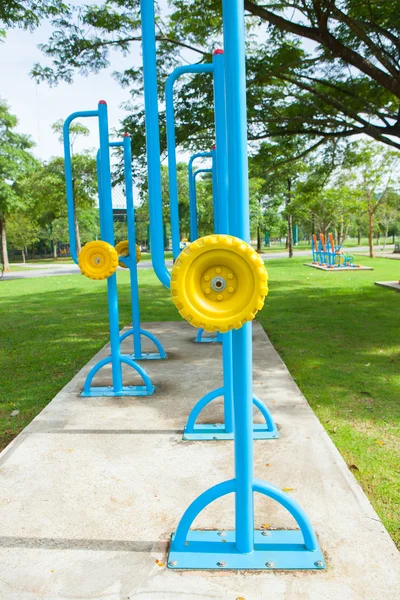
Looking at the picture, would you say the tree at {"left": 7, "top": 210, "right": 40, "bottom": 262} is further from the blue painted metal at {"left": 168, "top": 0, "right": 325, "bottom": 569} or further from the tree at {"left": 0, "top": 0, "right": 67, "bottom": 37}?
the blue painted metal at {"left": 168, "top": 0, "right": 325, "bottom": 569}

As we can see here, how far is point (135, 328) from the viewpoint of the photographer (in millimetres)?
5363

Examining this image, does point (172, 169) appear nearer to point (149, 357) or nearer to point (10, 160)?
point (149, 357)

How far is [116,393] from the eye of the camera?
439 centimetres

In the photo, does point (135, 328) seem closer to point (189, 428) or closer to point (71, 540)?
point (189, 428)

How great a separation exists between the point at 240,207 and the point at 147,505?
165cm

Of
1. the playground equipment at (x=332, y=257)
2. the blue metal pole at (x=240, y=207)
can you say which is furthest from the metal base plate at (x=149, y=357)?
the playground equipment at (x=332, y=257)

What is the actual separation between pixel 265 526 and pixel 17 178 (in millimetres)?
23606

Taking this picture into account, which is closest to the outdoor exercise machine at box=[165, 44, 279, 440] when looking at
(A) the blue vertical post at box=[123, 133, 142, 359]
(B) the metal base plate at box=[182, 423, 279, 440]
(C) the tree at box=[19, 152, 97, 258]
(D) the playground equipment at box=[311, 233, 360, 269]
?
(B) the metal base plate at box=[182, 423, 279, 440]

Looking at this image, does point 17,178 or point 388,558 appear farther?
point 17,178

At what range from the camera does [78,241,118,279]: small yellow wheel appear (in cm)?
411

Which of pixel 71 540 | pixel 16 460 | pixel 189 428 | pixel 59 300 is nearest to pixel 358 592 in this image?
pixel 71 540

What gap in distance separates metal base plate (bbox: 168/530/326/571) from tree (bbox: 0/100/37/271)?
70.4 feet

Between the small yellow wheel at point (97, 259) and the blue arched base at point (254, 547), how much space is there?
2.45m

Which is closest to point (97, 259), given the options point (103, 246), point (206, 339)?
point (103, 246)
